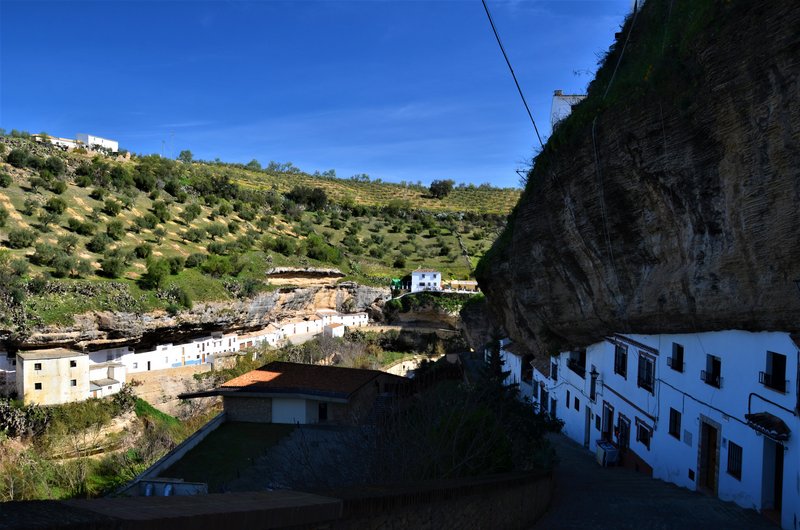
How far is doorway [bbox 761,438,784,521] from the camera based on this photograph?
10.5 metres

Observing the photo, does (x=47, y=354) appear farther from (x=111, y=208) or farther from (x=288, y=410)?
(x=111, y=208)

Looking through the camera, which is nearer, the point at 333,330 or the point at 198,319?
the point at 198,319

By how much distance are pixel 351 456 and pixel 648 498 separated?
6240mm

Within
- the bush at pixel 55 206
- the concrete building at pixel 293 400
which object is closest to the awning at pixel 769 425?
the concrete building at pixel 293 400

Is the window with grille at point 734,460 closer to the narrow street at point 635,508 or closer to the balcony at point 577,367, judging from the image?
the narrow street at point 635,508

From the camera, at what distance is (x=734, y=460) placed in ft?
38.3

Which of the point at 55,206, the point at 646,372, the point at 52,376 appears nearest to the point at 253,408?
the point at 646,372

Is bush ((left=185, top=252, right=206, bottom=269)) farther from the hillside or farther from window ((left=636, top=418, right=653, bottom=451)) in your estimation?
window ((left=636, top=418, right=653, bottom=451))

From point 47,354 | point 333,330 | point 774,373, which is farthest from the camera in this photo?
point 333,330

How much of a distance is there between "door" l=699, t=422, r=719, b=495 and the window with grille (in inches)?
21.8

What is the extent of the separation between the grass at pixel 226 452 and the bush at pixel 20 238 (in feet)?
84.3

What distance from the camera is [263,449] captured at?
62.2 feet

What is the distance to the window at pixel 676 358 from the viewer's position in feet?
46.7

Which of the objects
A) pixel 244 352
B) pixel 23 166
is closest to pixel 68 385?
pixel 244 352
